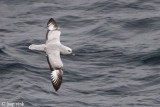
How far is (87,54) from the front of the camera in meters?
18.9

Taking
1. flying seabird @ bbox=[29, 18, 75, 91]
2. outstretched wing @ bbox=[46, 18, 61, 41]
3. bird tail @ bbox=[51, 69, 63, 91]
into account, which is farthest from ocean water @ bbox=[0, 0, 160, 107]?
outstretched wing @ bbox=[46, 18, 61, 41]

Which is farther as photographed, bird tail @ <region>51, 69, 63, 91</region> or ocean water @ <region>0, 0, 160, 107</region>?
ocean water @ <region>0, 0, 160, 107</region>

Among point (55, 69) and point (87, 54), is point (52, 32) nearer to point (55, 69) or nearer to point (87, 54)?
point (87, 54)

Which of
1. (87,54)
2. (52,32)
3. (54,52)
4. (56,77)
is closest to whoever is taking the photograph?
(56,77)

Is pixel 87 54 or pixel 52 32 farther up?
pixel 52 32

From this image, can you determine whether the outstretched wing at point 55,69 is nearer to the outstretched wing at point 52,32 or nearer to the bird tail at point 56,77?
the bird tail at point 56,77

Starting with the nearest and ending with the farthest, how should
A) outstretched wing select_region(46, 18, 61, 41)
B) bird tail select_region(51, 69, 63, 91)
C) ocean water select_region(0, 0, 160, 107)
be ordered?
1. bird tail select_region(51, 69, 63, 91)
2. ocean water select_region(0, 0, 160, 107)
3. outstretched wing select_region(46, 18, 61, 41)

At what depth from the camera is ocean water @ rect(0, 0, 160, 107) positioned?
53.0ft

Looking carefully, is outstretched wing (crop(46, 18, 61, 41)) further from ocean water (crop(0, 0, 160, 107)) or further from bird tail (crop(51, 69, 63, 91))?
bird tail (crop(51, 69, 63, 91))

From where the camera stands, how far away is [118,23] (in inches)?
848

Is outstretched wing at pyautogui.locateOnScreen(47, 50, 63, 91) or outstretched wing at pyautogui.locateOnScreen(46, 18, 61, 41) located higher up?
outstretched wing at pyautogui.locateOnScreen(46, 18, 61, 41)

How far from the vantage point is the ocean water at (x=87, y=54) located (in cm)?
1614

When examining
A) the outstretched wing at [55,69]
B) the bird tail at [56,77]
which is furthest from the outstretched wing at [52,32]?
the bird tail at [56,77]

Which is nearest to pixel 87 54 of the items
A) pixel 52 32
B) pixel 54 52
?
pixel 52 32
